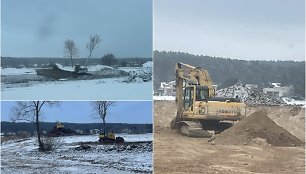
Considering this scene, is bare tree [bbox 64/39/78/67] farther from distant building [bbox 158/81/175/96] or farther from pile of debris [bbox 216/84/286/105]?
pile of debris [bbox 216/84/286/105]

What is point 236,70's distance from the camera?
16.0 ft

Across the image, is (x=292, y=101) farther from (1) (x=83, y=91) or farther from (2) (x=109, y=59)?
(1) (x=83, y=91)

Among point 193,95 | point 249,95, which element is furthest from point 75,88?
point 249,95

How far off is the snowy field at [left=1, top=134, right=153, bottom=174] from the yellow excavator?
0.40 m

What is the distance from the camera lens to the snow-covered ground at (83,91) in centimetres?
508

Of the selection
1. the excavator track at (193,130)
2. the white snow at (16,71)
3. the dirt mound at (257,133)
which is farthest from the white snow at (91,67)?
the dirt mound at (257,133)

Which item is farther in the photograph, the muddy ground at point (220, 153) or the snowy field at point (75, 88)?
the snowy field at point (75, 88)

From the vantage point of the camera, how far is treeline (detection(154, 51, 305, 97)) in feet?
15.7

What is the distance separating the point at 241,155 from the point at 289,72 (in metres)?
0.88

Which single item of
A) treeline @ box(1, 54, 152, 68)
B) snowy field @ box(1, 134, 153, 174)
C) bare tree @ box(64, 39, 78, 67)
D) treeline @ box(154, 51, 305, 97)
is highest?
bare tree @ box(64, 39, 78, 67)

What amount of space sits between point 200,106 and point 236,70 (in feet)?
1.62

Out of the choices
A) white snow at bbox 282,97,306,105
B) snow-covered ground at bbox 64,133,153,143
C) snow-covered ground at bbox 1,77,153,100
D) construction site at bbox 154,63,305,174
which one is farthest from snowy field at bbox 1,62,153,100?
white snow at bbox 282,97,306,105

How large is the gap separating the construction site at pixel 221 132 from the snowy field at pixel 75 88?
0.87ft

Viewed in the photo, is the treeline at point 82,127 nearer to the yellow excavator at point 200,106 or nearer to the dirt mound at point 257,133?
the yellow excavator at point 200,106
